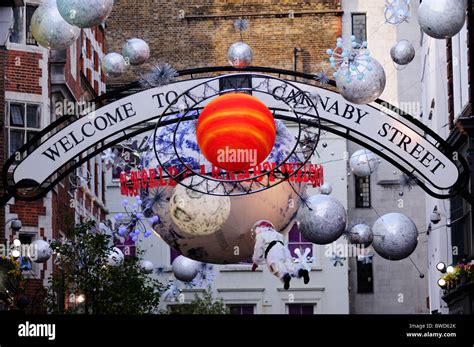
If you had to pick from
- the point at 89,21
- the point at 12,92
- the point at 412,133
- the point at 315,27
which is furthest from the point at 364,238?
the point at 315,27

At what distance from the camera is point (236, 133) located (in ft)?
45.3

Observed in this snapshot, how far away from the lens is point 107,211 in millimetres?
43031

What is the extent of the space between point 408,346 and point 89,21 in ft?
15.2

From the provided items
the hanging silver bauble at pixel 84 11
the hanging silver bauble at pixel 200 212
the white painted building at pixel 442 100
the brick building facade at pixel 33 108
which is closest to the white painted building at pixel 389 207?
the white painted building at pixel 442 100

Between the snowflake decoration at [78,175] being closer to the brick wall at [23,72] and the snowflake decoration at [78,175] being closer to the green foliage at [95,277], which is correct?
the brick wall at [23,72]

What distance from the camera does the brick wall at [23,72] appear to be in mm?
31406

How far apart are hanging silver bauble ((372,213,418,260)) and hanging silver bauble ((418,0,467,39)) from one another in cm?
355

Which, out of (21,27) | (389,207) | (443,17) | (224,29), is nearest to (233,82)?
(443,17)

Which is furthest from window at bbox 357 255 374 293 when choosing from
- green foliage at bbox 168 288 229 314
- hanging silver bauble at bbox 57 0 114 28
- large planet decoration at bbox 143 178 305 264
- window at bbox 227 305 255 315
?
hanging silver bauble at bbox 57 0 114 28

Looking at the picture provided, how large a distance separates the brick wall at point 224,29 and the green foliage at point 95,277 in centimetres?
1769

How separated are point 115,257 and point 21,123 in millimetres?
7258

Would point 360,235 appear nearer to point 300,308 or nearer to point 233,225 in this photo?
point 233,225

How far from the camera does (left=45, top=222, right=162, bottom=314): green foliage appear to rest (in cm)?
2775

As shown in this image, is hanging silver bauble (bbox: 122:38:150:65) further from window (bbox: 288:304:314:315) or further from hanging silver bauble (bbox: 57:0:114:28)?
window (bbox: 288:304:314:315)
